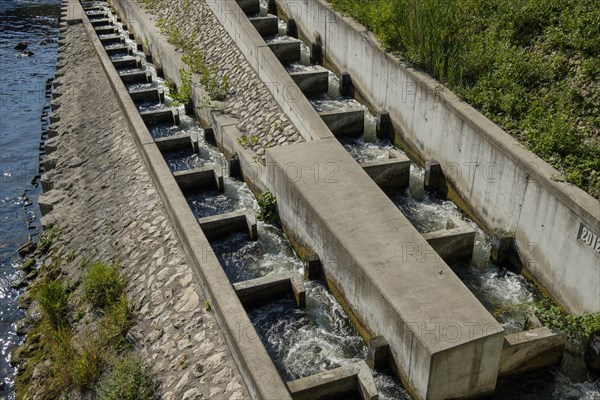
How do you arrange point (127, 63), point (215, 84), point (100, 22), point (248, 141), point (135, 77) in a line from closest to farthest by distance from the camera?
point (248, 141) < point (215, 84) < point (135, 77) < point (127, 63) < point (100, 22)

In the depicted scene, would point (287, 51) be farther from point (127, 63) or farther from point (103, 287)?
point (103, 287)

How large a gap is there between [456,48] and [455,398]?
25.2ft

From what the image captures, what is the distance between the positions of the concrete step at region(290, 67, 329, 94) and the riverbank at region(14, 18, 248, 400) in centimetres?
438

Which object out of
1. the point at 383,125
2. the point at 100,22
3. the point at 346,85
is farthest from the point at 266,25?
the point at 100,22

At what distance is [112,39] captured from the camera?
2175cm

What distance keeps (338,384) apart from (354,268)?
1723mm

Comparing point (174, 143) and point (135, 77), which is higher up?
point (135, 77)

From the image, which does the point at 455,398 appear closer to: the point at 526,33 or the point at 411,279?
the point at 411,279

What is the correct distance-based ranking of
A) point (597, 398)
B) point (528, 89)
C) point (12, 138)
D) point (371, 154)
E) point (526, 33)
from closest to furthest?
point (597, 398) → point (528, 89) → point (526, 33) → point (371, 154) → point (12, 138)

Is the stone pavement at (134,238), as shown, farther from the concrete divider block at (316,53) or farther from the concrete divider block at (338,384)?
the concrete divider block at (316,53)

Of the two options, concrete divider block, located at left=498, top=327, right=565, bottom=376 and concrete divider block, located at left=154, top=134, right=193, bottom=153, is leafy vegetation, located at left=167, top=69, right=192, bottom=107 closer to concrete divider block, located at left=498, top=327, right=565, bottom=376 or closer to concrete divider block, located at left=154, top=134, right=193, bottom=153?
concrete divider block, located at left=154, top=134, right=193, bottom=153

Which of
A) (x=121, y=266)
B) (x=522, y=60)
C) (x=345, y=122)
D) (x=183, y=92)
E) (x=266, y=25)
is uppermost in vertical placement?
(x=522, y=60)

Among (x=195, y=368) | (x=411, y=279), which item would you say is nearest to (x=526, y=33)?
(x=411, y=279)

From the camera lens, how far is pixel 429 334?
7887 millimetres
